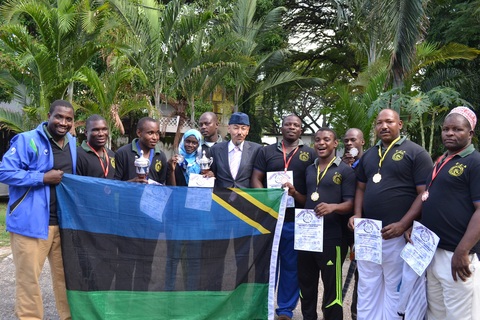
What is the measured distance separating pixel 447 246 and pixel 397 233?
0.50m

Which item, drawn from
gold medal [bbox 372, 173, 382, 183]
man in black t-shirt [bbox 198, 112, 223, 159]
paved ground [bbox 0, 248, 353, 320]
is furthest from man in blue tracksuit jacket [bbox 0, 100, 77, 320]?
gold medal [bbox 372, 173, 382, 183]

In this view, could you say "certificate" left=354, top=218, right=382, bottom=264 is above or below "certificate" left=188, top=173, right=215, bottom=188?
below

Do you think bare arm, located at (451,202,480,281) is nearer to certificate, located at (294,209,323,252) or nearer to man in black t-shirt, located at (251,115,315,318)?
certificate, located at (294,209,323,252)

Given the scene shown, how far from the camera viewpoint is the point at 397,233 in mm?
4051

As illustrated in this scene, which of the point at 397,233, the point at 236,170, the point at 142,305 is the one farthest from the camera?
the point at 236,170

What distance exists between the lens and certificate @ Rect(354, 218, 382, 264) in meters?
4.18

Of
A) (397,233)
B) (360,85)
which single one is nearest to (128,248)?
(397,233)

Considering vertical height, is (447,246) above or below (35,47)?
below

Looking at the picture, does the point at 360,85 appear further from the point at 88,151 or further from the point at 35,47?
the point at 88,151

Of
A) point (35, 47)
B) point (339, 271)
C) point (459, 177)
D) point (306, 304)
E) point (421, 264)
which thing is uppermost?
point (35, 47)

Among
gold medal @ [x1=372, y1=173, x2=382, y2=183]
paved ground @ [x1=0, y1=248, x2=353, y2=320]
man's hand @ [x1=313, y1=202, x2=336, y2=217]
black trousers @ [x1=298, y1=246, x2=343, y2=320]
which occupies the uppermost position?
gold medal @ [x1=372, y1=173, x2=382, y2=183]

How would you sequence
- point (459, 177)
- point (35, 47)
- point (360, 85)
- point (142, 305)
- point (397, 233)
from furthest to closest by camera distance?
point (360, 85) → point (35, 47) → point (142, 305) → point (397, 233) → point (459, 177)

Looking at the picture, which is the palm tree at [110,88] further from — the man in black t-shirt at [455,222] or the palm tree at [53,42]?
the man in black t-shirt at [455,222]

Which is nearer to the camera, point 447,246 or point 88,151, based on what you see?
point 447,246
